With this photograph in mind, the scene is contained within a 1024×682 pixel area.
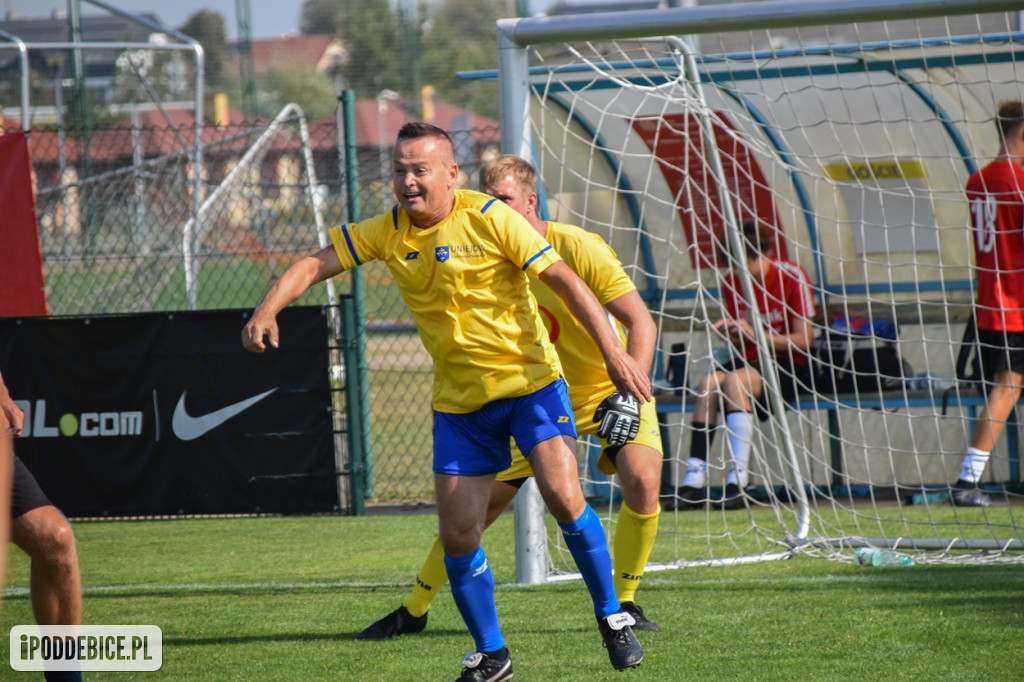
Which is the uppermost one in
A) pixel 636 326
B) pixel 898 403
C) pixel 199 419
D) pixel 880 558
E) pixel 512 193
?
pixel 512 193

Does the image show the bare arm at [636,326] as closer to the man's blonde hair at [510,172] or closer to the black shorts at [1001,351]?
the man's blonde hair at [510,172]

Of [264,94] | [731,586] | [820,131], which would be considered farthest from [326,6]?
[731,586]

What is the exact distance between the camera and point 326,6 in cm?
5138

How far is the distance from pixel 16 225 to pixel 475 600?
534 cm

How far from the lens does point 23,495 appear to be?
3.90m

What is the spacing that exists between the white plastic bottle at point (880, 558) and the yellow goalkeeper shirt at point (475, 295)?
8.91 feet

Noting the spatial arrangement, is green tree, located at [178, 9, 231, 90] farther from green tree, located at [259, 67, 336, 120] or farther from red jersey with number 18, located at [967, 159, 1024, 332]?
red jersey with number 18, located at [967, 159, 1024, 332]

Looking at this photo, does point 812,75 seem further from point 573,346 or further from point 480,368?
point 480,368

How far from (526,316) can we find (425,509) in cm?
417

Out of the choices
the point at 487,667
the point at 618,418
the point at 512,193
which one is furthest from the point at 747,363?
the point at 487,667

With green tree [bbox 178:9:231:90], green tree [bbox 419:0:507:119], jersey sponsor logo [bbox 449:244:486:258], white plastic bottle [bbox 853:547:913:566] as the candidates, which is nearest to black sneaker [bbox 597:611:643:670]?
jersey sponsor logo [bbox 449:244:486:258]

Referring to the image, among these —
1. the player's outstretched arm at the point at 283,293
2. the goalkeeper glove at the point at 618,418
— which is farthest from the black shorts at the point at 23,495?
the goalkeeper glove at the point at 618,418

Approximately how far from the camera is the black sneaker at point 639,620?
4.88 metres

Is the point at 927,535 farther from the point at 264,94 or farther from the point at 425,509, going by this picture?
the point at 264,94
